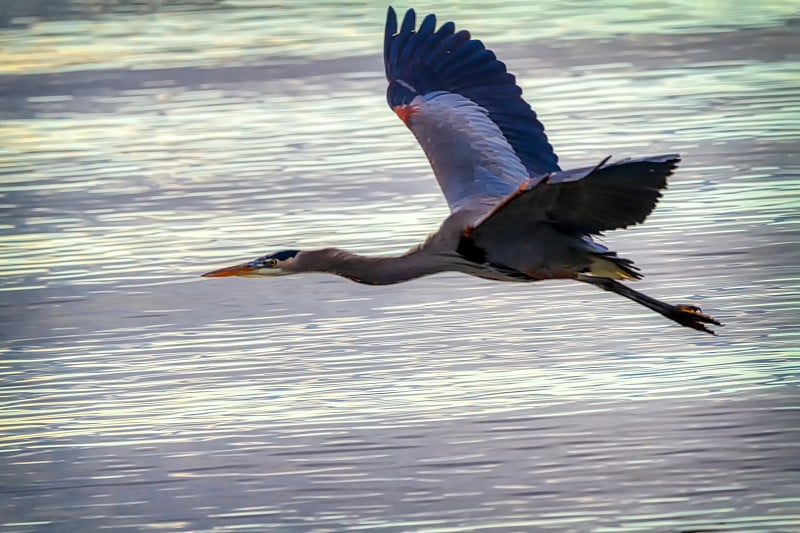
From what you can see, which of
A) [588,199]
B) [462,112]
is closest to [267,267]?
[462,112]

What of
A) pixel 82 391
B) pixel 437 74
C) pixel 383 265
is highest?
pixel 437 74

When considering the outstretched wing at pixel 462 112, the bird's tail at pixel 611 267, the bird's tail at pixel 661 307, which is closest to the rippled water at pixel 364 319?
the bird's tail at pixel 661 307

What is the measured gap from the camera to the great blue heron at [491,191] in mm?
6598

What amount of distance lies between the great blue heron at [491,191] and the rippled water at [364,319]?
465 mm

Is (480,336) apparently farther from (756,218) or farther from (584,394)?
(756,218)

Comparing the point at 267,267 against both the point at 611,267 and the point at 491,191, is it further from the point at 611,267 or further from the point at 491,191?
the point at 611,267

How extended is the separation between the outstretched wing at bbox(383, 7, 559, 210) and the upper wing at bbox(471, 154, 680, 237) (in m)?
0.77

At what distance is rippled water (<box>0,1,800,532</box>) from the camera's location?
6.50 metres

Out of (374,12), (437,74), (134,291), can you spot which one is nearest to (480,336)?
(437,74)

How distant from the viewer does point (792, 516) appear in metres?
6.03

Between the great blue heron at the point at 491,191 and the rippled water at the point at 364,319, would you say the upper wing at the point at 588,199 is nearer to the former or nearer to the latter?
the great blue heron at the point at 491,191

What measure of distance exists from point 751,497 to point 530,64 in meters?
7.71

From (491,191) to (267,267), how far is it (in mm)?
1035

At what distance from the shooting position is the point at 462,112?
8297 millimetres
